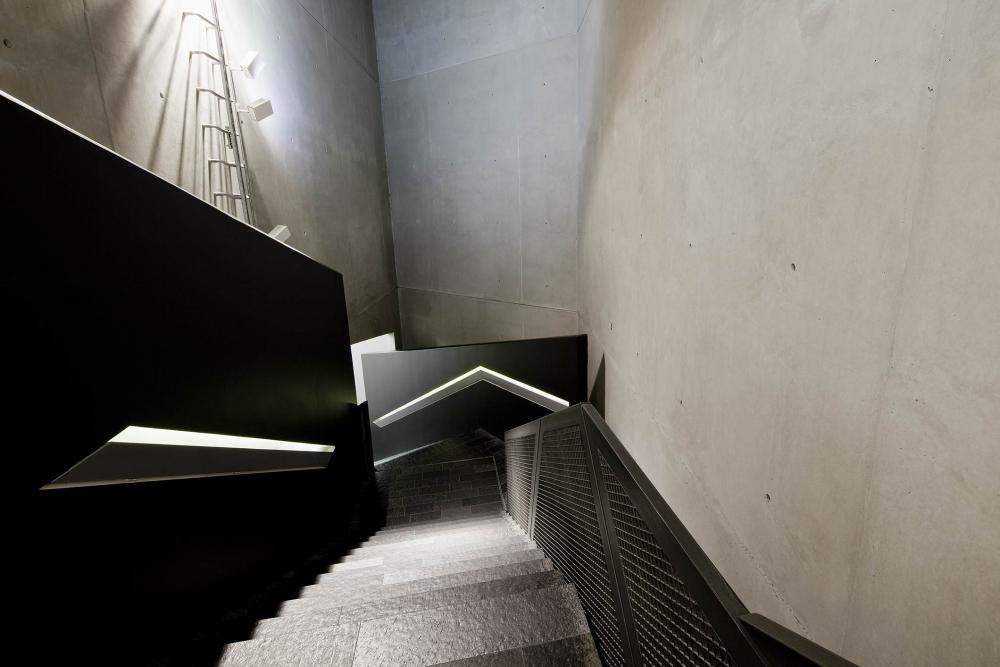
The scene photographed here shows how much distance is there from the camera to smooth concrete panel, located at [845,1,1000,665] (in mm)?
669

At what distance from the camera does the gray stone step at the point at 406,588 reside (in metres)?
1.66

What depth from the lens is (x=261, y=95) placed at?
3777mm

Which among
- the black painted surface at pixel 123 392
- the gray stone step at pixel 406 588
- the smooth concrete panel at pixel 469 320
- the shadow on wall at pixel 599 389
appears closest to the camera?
the black painted surface at pixel 123 392

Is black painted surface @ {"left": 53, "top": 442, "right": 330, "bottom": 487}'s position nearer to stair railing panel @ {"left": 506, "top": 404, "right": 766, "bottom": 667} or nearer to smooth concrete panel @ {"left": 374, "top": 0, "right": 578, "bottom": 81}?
stair railing panel @ {"left": 506, "top": 404, "right": 766, "bottom": 667}

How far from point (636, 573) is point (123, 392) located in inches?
56.6

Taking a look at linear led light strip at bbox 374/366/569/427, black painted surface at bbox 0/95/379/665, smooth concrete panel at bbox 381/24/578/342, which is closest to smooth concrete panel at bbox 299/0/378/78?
smooth concrete panel at bbox 381/24/578/342

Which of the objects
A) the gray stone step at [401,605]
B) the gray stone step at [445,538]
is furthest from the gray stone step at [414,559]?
the gray stone step at [401,605]

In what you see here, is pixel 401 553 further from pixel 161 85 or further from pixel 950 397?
pixel 161 85

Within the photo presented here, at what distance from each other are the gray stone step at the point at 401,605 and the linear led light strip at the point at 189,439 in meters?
0.66

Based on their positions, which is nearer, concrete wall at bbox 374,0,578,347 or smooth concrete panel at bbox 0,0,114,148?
smooth concrete panel at bbox 0,0,114,148

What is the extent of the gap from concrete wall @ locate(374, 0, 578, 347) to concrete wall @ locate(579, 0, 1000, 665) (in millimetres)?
3425

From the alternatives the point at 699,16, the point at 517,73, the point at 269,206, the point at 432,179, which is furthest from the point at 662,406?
the point at 432,179

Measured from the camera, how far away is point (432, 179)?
6.44 metres

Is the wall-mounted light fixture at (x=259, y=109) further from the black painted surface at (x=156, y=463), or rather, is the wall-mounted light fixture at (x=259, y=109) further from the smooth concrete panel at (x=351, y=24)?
the black painted surface at (x=156, y=463)
